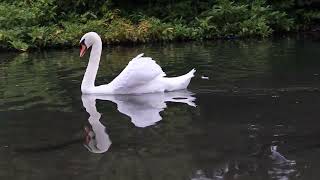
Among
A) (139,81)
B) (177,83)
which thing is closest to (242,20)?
(177,83)

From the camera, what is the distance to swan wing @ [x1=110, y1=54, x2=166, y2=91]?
11.1 meters

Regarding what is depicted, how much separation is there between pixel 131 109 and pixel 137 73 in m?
1.01

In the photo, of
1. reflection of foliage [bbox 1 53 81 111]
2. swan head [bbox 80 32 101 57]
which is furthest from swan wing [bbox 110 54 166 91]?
swan head [bbox 80 32 101 57]

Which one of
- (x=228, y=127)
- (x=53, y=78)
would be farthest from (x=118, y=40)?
(x=228, y=127)

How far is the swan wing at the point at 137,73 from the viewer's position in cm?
1114

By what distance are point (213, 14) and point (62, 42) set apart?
6.32m

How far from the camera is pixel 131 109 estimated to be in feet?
33.9

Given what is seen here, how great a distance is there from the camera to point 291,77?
500 inches

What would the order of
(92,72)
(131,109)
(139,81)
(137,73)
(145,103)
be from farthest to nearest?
(92,72)
(139,81)
(137,73)
(145,103)
(131,109)

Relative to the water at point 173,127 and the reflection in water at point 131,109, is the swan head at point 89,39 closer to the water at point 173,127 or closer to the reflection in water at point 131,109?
the water at point 173,127

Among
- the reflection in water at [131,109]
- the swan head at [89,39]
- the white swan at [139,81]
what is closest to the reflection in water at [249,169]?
the reflection in water at [131,109]

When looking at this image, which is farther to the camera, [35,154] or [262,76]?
[262,76]

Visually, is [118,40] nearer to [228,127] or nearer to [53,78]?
[53,78]

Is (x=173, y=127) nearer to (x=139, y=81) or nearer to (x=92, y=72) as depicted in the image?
(x=139, y=81)
